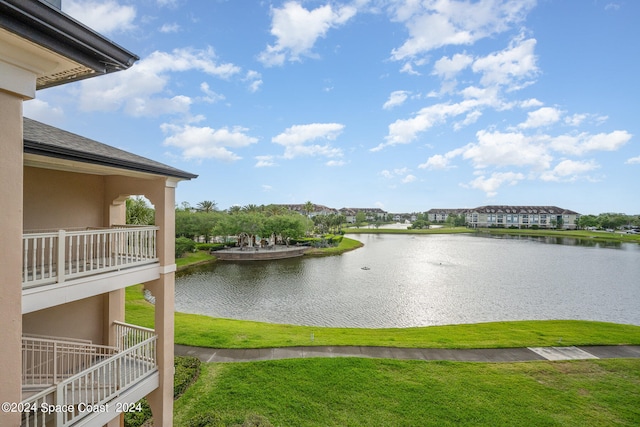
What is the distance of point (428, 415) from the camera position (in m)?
7.90

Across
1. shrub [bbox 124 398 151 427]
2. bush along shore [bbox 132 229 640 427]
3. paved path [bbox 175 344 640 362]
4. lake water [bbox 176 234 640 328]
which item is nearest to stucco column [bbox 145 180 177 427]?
bush along shore [bbox 132 229 640 427]

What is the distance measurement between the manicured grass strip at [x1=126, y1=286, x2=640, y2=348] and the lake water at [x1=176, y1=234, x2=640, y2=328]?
2.61 meters

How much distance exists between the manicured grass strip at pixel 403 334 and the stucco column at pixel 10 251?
9663mm

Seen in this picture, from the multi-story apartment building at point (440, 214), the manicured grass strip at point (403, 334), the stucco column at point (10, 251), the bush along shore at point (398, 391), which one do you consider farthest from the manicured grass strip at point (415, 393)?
the multi-story apartment building at point (440, 214)

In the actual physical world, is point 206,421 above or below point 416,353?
above

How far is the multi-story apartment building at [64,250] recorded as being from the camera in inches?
110

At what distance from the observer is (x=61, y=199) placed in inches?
241

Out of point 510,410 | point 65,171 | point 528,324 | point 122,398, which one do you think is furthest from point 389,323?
point 65,171

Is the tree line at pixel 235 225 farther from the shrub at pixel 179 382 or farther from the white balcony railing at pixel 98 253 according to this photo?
the white balcony railing at pixel 98 253

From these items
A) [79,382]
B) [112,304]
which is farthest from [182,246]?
[79,382]

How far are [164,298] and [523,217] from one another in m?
142

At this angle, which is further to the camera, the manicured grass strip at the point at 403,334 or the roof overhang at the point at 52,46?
the manicured grass strip at the point at 403,334

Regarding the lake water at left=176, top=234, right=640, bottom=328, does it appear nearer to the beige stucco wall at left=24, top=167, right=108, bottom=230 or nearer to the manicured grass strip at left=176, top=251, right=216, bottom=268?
the manicured grass strip at left=176, top=251, right=216, bottom=268

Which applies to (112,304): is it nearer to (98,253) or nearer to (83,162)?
(98,253)
